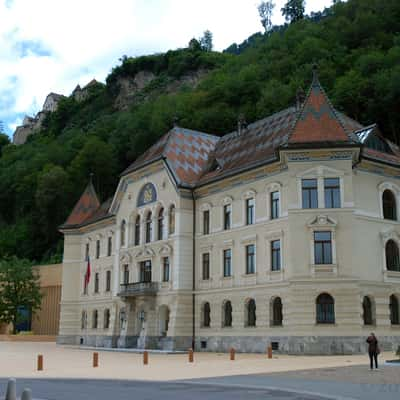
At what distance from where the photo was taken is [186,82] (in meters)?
126

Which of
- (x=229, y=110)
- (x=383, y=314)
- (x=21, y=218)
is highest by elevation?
(x=229, y=110)

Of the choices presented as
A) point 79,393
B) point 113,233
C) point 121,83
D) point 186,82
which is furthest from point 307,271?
point 121,83

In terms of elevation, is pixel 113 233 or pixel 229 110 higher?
pixel 229 110

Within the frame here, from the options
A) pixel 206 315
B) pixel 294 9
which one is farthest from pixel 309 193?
pixel 294 9

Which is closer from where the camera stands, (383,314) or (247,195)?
(383,314)

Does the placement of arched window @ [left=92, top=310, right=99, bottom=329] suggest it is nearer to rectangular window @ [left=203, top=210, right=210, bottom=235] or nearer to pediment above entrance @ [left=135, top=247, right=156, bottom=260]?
pediment above entrance @ [left=135, top=247, right=156, bottom=260]

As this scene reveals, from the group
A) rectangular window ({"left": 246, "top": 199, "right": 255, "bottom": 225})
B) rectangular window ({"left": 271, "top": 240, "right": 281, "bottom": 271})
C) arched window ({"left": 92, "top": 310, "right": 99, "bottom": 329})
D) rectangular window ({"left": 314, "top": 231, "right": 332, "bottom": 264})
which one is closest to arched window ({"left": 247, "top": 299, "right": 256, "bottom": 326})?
rectangular window ({"left": 271, "top": 240, "right": 281, "bottom": 271})

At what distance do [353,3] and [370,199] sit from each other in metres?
58.8

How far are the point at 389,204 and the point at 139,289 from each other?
18776 mm

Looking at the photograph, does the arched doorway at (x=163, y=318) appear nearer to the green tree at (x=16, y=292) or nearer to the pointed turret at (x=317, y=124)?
the pointed turret at (x=317, y=124)

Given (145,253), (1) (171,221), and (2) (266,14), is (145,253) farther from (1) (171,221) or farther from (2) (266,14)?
(2) (266,14)

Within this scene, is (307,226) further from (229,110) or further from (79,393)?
Result: (229,110)

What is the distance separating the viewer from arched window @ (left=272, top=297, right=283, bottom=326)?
3618 centimetres

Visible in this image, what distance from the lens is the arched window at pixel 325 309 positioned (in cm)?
3356
